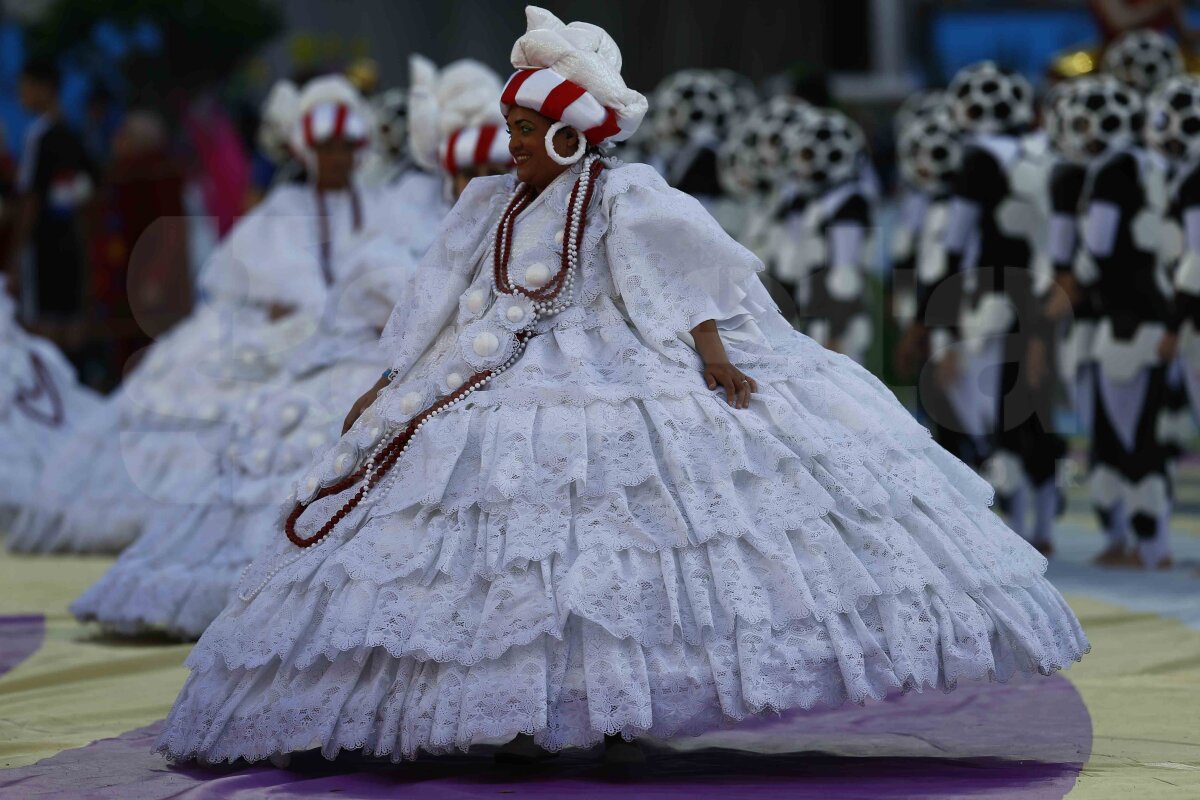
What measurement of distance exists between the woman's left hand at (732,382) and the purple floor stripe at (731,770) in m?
0.83

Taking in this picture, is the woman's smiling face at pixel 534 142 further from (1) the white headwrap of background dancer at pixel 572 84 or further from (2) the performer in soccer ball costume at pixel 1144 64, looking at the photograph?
(2) the performer in soccer ball costume at pixel 1144 64

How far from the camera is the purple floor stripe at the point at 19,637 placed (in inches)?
249

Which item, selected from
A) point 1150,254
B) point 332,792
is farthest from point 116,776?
point 1150,254

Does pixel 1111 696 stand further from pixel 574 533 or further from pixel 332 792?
pixel 332 792

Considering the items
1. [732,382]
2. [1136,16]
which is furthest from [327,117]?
[1136,16]

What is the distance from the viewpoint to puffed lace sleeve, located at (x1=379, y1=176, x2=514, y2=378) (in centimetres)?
477

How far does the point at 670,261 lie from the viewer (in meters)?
4.64

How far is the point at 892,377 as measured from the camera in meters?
12.9

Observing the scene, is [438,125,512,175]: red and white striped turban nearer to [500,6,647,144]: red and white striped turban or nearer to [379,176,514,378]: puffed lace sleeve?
[379,176,514,378]: puffed lace sleeve

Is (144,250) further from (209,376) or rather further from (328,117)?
(328,117)

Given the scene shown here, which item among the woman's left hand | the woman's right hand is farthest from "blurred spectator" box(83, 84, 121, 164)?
the woman's left hand

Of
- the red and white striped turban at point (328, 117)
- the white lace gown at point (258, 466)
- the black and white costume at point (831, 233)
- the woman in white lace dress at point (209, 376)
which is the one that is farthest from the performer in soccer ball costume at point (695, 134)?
the white lace gown at point (258, 466)

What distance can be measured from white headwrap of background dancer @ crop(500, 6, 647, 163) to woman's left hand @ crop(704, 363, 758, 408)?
62 centimetres

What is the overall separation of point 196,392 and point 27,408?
223cm
